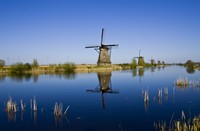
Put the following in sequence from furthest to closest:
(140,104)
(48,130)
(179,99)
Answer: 1. (179,99)
2. (140,104)
3. (48,130)

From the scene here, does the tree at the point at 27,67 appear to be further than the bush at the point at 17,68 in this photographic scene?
Yes

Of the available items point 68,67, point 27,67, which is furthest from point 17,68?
point 68,67

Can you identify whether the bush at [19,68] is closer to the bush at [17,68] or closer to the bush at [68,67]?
the bush at [17,68]

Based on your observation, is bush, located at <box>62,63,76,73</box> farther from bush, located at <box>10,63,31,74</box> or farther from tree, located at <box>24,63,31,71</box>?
bush, located at <box>10,63,31,74</box>

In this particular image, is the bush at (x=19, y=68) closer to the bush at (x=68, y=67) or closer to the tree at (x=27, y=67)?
the tree at (x=27, y=67)

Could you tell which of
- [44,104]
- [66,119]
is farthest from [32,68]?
[66,119]

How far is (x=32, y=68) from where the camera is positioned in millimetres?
63125

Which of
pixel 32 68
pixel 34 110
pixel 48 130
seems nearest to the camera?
pixel 48 130

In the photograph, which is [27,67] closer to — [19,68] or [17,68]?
[19,68]

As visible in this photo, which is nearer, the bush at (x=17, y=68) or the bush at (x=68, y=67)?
the bush at (x=17, y=68)

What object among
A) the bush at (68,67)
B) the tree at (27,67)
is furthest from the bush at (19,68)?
the bush at (68,67)

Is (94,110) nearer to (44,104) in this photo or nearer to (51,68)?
(44,104)

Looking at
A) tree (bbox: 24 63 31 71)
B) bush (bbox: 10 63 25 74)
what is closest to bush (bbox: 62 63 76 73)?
tree (bbox: 24 63 31 71)

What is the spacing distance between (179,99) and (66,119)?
1001 centimetres
